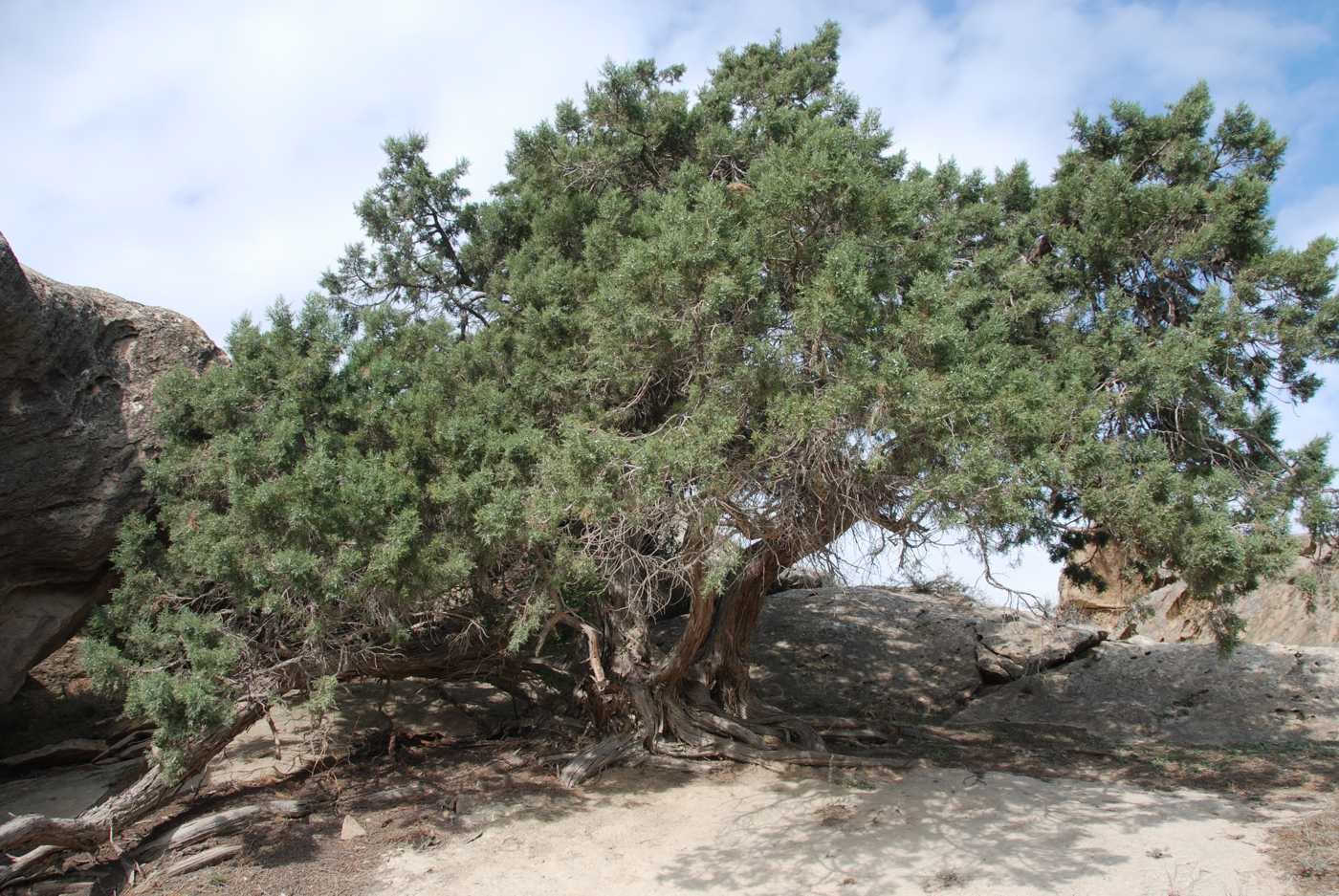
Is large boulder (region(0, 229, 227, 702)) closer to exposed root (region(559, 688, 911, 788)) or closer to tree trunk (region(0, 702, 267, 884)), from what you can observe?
tree trunk (region(0, 702, 267, 884))

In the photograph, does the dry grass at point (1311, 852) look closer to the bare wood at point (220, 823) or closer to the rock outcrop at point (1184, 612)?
the rock outcrop at point (1184, 612)

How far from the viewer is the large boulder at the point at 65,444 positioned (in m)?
8.24

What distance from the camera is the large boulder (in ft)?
27.0

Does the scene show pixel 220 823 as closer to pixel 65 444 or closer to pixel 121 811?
pixel 121 811

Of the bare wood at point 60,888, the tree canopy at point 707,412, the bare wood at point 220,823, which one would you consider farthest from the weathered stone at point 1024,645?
the bare wood at point 60,888

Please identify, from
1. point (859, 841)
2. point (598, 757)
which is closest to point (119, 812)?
point (598, 757)

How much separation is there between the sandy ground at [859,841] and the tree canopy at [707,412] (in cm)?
107

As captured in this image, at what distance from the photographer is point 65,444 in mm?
8500

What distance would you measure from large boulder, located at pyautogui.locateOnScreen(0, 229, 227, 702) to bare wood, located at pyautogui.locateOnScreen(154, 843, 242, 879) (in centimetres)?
307

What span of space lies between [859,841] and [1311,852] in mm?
3167

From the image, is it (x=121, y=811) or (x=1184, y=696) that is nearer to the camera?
(x=121, y=811)

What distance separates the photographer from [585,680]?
33.3 ft

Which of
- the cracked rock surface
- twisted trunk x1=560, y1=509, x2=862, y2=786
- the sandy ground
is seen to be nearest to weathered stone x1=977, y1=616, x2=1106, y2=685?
the cracked rock surface

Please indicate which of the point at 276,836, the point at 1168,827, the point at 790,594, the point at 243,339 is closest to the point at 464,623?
the point at 276,836
